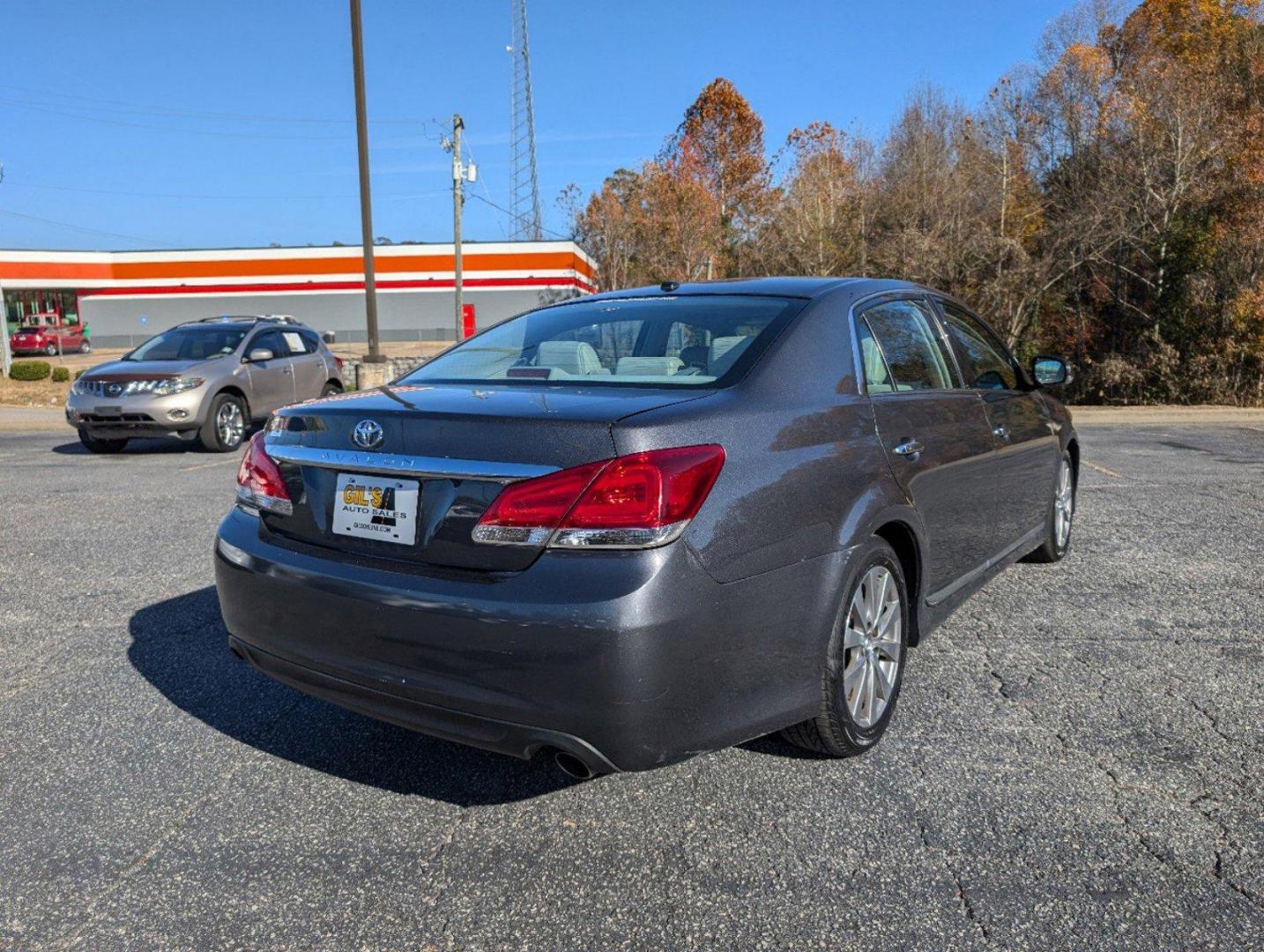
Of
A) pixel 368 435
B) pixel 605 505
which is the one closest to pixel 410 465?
pixel 368 435

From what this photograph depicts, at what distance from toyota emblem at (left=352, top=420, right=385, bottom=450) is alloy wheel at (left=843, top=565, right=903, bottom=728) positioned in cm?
148

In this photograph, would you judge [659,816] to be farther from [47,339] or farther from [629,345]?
[47,339]

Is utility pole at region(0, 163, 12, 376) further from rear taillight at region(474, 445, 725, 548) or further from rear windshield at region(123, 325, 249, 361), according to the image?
rear taillight at region(474, 445, 725, 548)

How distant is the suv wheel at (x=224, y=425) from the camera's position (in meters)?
11.6

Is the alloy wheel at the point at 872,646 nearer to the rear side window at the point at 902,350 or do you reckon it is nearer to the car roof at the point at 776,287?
the rear side window at the point at 902,350

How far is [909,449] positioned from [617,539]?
4.85 ft

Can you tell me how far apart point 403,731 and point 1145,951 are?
2.34 m

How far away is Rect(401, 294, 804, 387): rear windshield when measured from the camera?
315cm

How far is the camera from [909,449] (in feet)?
11.4

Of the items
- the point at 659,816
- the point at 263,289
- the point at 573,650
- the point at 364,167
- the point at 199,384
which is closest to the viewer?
the point at 573,650

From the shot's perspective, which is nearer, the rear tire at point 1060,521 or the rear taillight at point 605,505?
Result: the rear taillight at point 605,505

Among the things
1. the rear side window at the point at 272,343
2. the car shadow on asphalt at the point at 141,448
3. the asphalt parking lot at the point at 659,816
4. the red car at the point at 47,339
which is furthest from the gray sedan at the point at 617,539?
the red car at the point at 47,339

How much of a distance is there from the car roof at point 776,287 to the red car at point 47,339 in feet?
145

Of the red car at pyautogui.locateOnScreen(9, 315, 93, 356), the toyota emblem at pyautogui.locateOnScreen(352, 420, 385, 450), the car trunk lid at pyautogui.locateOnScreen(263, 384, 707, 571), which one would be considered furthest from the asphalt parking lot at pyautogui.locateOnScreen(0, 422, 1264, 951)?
the red car at pyautogui.locateOnScreen(9, 315, 93, 356)
